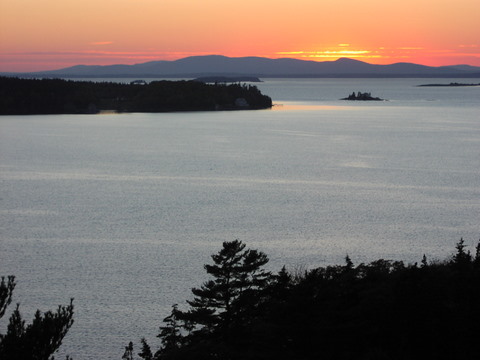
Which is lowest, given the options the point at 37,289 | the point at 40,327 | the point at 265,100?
the point at 37,289

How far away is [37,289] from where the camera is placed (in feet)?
67.0

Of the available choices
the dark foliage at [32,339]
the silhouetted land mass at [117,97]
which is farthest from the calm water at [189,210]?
the silhouetted land mass at [117,97]

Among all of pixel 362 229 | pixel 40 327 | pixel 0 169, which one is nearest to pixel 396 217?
pixel 362 229

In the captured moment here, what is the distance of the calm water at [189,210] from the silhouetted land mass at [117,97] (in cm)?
4309

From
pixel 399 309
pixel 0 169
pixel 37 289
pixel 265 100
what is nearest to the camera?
pixel 399 309

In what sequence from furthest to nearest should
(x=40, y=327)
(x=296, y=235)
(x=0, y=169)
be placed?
(x=0, y=169)
(x=296, y=235)
(x=40, y=327)

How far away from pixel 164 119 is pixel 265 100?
82.3 ft

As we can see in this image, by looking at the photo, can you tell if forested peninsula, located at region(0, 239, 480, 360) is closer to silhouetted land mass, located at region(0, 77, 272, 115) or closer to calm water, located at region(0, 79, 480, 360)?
calm water, located at region(0, 79, 480, 360)

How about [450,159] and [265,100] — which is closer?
[450,159]

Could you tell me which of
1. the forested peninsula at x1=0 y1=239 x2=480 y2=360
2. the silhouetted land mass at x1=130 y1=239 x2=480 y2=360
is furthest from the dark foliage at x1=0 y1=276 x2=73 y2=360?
the silhouetted land mass at x1=130 y1=239 x2=480 y2=360

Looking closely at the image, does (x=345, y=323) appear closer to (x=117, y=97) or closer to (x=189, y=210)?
(x=189, y=210)

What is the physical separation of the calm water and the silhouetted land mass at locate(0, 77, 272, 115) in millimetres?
43090

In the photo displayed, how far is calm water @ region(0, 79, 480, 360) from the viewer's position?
67.4ft

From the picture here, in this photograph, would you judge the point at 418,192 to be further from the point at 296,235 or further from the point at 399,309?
the point at 399,309
